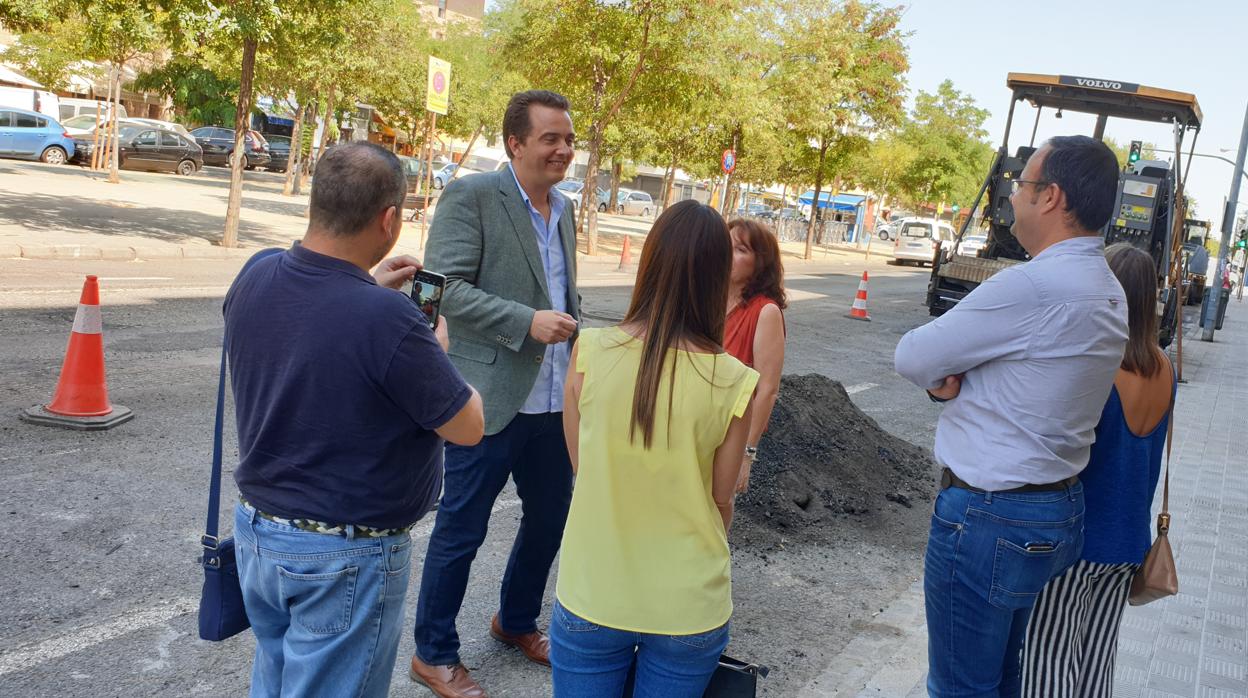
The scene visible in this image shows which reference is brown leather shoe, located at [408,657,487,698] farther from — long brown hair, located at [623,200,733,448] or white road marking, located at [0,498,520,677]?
long brown hair, located at [623,200,733,448]

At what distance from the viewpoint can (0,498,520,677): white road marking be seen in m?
3.42

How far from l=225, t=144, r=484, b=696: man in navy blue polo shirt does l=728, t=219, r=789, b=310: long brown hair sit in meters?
1.74

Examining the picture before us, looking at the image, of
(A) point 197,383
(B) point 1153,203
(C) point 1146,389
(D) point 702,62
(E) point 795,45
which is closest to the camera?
(C) point 1146,389

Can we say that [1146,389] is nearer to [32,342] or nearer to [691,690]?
[691,690]

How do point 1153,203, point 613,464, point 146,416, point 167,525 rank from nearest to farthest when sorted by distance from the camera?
point 613,464, point 167,525, point 146,416, point 1153,203

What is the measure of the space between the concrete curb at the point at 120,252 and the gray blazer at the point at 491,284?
1163 centimetres

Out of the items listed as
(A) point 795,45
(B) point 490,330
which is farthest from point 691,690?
(A) point 795,45

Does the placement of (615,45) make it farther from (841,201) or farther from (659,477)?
(841,201)

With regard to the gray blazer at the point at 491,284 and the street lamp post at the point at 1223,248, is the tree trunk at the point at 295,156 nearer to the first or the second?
the street lamp post at the point at 1223,248

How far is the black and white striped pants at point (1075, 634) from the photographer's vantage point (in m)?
2.83

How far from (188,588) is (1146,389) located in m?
3.56

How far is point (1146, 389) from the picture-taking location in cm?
272

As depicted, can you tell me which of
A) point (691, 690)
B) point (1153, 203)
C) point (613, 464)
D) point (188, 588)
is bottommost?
point (188, 588)

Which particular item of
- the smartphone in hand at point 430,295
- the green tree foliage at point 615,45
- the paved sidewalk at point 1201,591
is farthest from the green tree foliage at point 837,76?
the smartphone in hand at point 430,295
